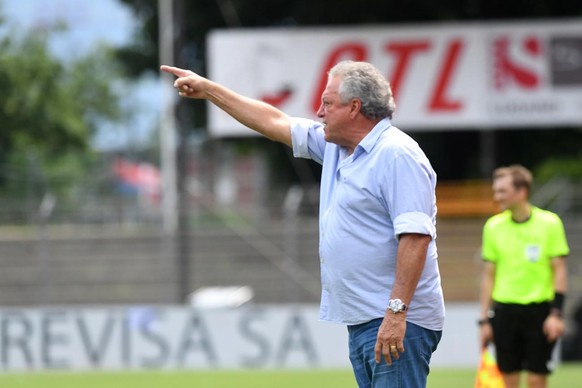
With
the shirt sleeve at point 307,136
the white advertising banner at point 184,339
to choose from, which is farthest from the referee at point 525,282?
the white advertising banner at point 184,339

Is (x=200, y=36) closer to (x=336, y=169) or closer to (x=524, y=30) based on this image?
(x=524, y=30)

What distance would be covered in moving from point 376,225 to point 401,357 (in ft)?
1.80

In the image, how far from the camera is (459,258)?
22.3 meters

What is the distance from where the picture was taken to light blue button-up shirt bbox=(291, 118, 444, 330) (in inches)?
220

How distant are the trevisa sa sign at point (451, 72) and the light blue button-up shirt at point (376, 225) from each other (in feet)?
56.1

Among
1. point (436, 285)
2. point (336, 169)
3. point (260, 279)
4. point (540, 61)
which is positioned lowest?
point (260, 279)

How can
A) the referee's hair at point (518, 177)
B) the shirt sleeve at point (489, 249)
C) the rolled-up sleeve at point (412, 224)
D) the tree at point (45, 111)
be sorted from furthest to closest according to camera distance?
the tree at point (45, 111)
the shirt sleeve at point (489, 249)
the referee's hair at point (518, 177)
the rolled-up sleeve at point (412, 224)

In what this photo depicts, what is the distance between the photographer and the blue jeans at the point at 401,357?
5.66 m

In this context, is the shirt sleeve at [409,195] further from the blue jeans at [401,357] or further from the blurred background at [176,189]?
the blurred background at [176,189]

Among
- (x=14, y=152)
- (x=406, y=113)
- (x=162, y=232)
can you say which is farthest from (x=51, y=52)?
(x=406, y=113)

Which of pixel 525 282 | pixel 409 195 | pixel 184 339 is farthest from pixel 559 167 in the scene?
pixel 409 195

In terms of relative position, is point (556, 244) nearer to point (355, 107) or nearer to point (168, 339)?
point (355, 107)

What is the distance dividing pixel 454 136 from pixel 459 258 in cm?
631

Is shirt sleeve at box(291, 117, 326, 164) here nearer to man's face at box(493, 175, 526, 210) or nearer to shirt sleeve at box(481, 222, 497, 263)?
man's face at box(493, 175, 526, 210)
